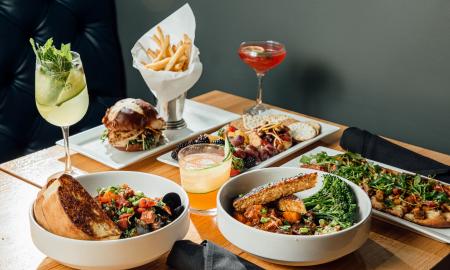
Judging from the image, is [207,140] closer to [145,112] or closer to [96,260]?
[145,112]

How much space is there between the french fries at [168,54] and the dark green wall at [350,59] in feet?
2.01

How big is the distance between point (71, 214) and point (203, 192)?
457 mm

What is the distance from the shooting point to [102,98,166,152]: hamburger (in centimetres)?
187

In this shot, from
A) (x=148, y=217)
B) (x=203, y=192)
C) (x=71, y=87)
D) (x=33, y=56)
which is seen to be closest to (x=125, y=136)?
(x=71, y=87)

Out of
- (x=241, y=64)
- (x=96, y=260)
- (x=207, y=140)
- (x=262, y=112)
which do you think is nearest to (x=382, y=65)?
(x=262, y=112)

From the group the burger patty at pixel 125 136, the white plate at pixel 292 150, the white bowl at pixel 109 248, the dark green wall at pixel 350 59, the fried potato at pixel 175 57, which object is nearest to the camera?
the white bowl at pixel 109 248

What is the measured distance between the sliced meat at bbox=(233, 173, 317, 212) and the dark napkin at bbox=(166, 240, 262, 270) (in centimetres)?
12

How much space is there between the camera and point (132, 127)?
1.87 metres

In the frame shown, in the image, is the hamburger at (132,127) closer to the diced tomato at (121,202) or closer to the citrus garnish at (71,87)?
the citrus garnish at (71,87)

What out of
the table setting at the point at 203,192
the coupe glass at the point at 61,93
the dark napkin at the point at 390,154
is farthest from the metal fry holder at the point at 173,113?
the dark napkin at the point at 390,154

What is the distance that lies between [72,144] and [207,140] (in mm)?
427

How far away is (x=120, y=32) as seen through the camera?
3320 millimetres

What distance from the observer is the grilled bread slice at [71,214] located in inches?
45.7

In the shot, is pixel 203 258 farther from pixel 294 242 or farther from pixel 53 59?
pixel 53 59
